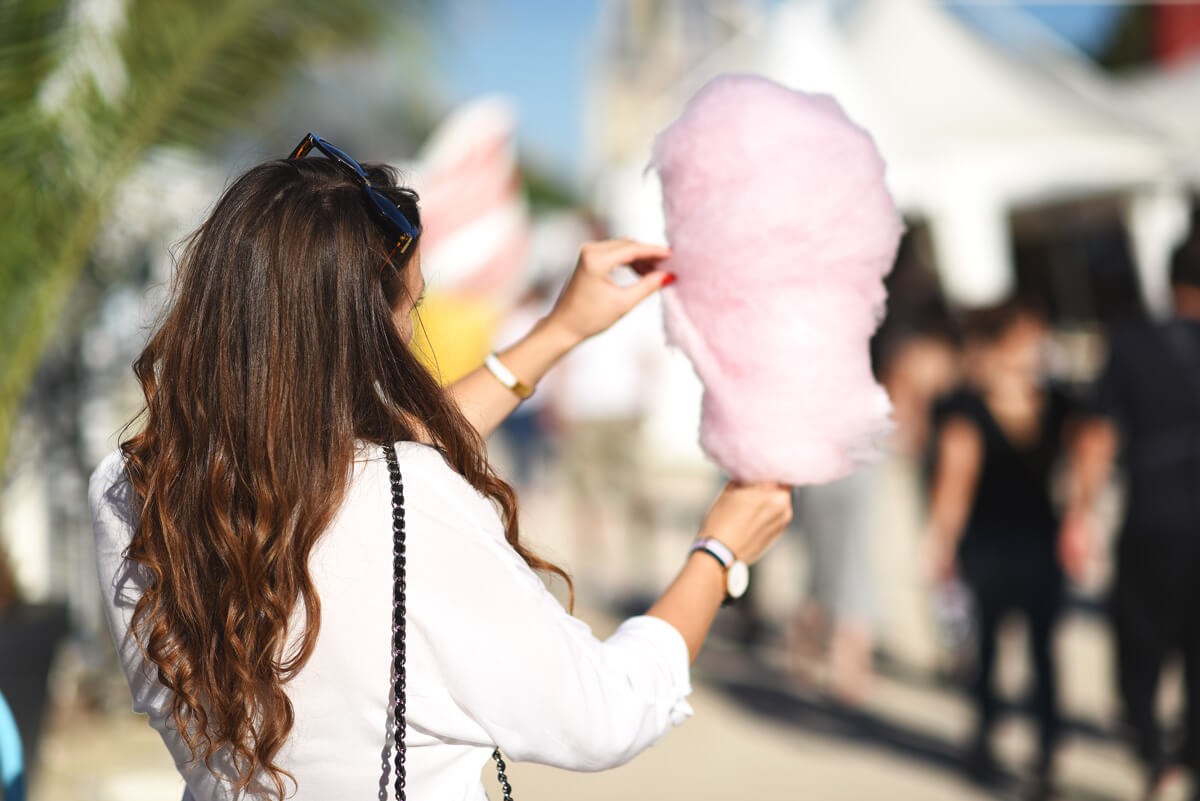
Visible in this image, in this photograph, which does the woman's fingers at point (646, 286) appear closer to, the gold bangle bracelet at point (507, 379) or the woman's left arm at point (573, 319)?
the woman's left arm at point (573, 319)

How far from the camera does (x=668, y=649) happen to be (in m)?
1.18

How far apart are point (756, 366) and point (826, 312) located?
0.12 m

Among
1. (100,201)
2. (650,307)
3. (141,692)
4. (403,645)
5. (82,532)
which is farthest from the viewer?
(650,307)

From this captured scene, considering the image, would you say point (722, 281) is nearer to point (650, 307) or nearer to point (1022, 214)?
point (650, 307)

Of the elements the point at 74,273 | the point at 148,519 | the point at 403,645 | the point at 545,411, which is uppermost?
the point at 74,273

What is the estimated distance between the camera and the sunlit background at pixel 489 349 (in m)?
3.26

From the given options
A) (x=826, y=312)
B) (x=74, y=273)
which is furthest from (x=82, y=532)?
(x=826, y=312)

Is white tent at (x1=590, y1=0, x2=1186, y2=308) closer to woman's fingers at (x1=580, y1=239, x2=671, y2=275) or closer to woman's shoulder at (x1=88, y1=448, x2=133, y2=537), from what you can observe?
woman's fingers at (x1=580, y1=239, x2=671, y2=275)

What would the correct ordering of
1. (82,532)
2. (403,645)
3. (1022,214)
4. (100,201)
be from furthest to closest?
(1022,214), (82,532), (100,201), (403,645)

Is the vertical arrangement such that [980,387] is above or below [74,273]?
below

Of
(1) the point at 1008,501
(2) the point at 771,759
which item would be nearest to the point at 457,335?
(2) the point at 771,759

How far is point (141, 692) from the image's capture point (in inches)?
48.3

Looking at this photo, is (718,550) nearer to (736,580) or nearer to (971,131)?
(736,580)

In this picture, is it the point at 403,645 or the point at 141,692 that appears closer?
the point at 403,645
